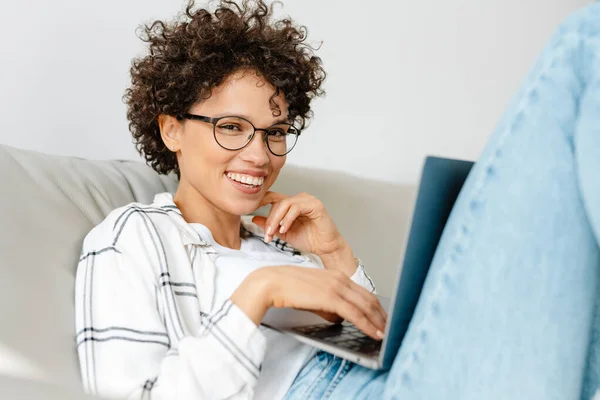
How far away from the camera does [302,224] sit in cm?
152

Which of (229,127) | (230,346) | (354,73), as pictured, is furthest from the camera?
(354,73)

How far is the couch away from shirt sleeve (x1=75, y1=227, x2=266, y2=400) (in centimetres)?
4

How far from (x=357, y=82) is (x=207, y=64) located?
111 centimetres

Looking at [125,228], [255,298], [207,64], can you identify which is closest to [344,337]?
[255,298]

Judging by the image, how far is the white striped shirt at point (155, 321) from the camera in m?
0.88

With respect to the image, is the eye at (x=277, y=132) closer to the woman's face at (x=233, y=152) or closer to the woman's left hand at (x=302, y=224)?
the woman's face at (x=233, y=152)

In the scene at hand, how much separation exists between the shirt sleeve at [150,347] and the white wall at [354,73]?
2.75 ft

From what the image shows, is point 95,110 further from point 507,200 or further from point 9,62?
point 507,200

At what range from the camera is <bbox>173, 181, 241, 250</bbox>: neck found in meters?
1.37

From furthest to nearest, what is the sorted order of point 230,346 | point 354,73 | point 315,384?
point 354,73, point 315,384, point 230,346

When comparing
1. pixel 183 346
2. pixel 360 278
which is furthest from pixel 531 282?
pixel 360 278

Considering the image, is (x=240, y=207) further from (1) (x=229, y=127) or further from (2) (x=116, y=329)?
(2) (x=116, y=329)

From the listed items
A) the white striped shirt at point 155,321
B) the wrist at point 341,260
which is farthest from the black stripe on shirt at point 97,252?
the wrist at point 341,260

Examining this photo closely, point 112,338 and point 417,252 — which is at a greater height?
point 417,252
